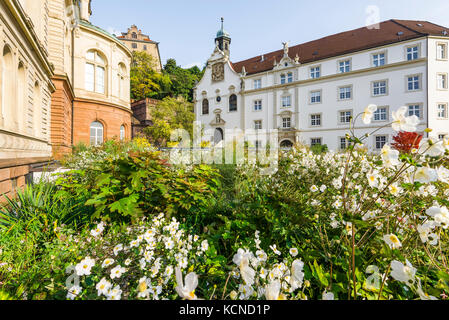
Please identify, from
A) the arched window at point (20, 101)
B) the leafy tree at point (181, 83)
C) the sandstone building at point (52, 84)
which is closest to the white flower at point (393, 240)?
the sandstone building at point (52, 84)

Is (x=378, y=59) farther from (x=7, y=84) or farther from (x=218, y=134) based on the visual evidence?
(x=7, y=84)

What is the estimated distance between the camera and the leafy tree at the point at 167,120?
2723cm

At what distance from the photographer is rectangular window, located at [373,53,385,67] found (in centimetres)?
2486

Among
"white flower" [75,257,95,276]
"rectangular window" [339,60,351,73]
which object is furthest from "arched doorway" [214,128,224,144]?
"white flower" [75,257,95,276]

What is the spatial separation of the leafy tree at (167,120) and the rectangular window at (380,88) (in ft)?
73.6

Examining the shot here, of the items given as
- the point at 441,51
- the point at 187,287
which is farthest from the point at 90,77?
the point at 441,51

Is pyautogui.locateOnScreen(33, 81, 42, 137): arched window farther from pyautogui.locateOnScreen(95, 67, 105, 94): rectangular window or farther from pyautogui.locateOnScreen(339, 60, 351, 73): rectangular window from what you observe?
pyautogui.locateOnScreen(339, 60, 351, 73): rectangular window

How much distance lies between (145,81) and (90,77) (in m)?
22.7

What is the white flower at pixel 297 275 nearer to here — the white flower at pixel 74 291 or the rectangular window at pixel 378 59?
the white flower at pixel 74 291

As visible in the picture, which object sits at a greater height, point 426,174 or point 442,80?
point 442,80

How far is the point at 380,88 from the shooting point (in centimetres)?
2497
